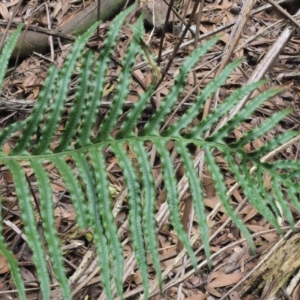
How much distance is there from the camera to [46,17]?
2.83 m

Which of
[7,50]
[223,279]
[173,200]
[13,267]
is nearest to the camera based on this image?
[13,267]

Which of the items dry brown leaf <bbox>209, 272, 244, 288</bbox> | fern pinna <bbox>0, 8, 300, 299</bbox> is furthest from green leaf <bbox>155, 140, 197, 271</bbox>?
dry brown leaf <bbox>209, 272, 244, 288</bbox>

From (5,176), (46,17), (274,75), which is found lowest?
(5,176)

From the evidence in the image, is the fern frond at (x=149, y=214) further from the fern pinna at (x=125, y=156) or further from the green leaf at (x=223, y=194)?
the green leaf at (x=223, y=194)

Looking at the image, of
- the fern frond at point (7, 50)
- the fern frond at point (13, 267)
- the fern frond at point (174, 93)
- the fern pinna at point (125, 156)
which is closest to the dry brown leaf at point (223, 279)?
the fern pinna at point (125, 156)

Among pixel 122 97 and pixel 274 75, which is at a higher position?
pixel 122 97

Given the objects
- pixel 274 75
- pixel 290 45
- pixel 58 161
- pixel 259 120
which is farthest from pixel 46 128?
pixel 290 45

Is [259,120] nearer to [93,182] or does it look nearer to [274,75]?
[274,75]

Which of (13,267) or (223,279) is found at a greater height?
(13,267)

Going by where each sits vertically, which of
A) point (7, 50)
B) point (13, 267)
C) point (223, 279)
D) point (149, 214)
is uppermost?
point (7, 50)

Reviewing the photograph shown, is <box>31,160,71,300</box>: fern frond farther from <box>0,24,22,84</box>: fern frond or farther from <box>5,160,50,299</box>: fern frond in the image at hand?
<box>0,24,22,84</box>: fern frond

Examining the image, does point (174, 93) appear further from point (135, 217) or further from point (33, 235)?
point (33, 235)

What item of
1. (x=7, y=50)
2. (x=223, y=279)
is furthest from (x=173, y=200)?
(x=223, y=279)

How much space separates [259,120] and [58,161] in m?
1.25
